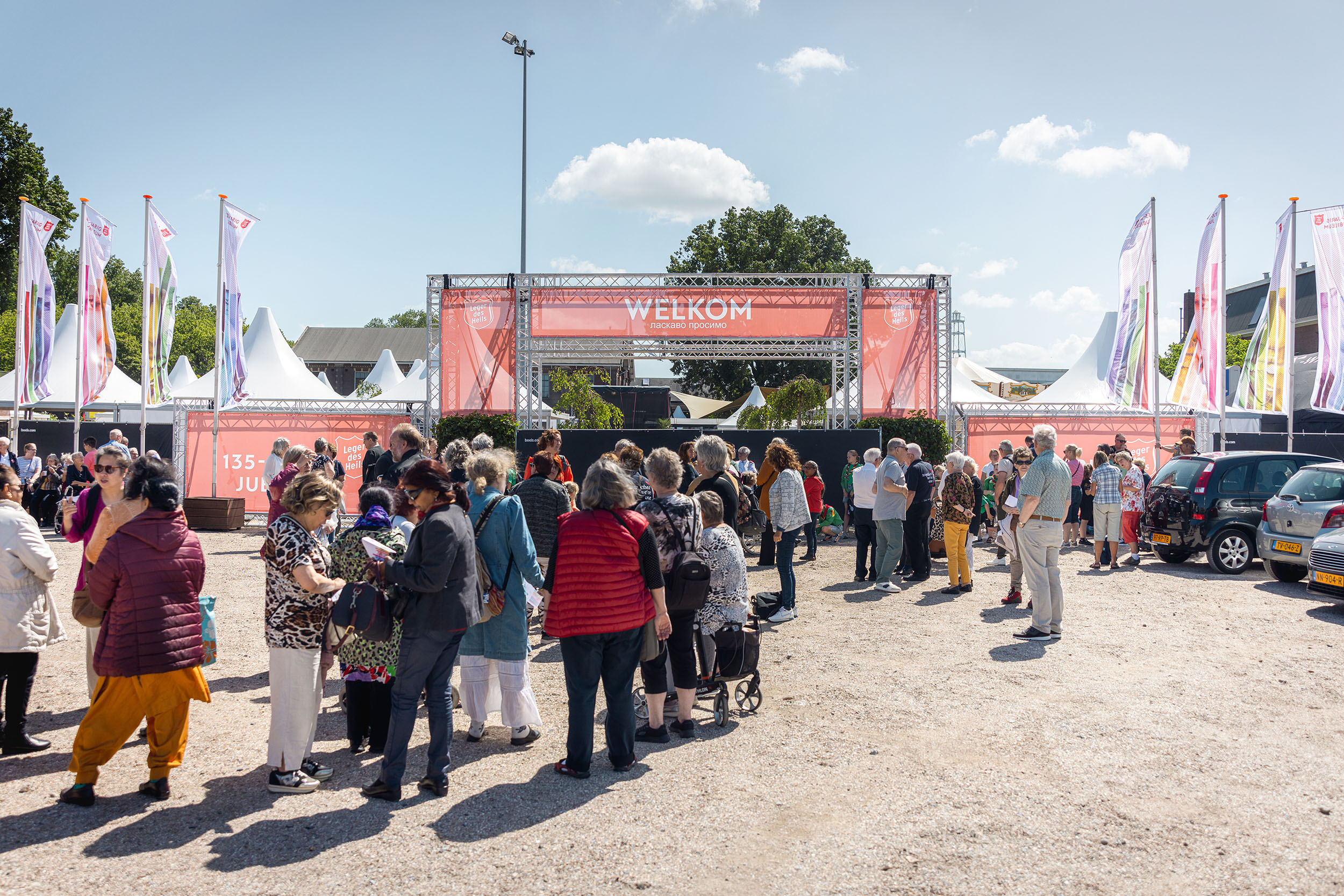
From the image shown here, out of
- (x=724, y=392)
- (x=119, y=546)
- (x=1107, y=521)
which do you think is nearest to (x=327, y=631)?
(x=119, y=546)

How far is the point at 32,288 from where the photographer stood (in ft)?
47.6

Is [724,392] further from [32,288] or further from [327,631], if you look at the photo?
[327,631]

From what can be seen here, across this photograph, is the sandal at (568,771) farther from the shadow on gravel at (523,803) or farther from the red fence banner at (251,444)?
the red fence banner at (251,444)

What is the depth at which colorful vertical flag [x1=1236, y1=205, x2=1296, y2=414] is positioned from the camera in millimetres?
14109

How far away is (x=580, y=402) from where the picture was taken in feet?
78.1

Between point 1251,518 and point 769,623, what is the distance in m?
6.89

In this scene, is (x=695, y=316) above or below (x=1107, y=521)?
above

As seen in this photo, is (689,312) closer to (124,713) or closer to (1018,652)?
(1018,652)

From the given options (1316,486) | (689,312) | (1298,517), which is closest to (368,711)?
(1298,517)

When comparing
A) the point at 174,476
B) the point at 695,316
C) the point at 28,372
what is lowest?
the point at 174,476

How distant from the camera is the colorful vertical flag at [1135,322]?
15273 millimetres

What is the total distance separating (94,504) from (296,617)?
1.87 metres

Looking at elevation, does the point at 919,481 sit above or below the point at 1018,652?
above

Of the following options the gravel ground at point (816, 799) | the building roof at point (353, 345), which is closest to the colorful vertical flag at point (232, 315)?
the gravel ground at point (816, 799)
